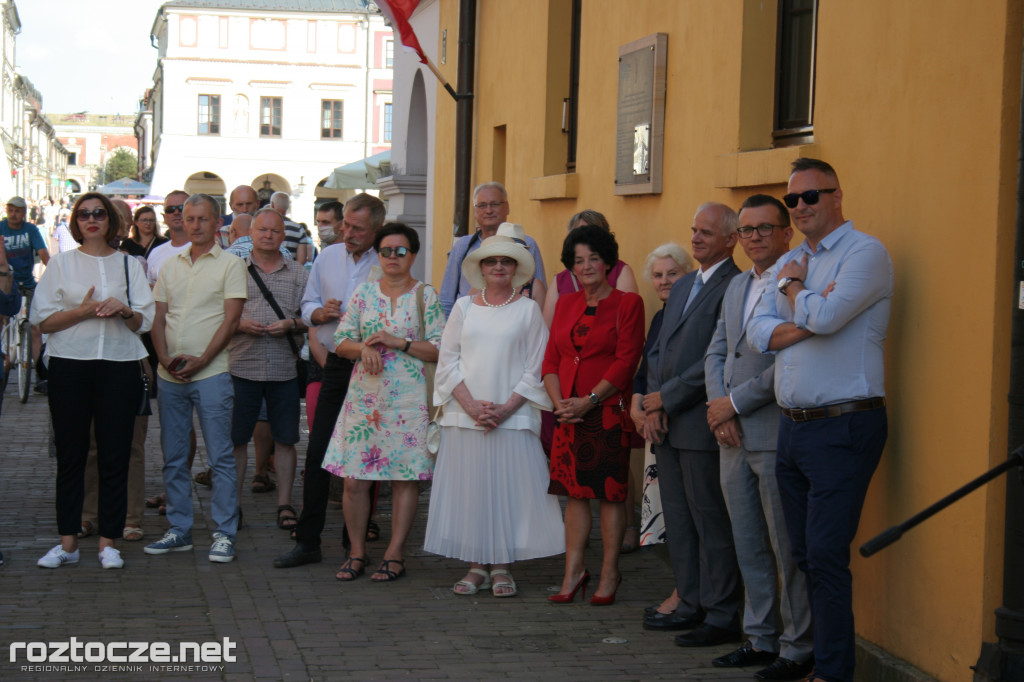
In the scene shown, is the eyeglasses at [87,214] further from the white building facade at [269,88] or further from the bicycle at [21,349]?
the white building facade at [269,88]

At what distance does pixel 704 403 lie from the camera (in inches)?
227

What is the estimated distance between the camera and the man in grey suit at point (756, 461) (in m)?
5.25

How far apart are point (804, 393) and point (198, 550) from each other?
4.22 m

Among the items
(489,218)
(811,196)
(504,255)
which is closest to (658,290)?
(504,255)

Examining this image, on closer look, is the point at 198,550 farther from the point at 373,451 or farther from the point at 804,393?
the point at 804,393

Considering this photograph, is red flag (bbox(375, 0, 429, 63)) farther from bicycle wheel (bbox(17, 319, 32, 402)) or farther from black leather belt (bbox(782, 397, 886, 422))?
black leather belt (bbox(782, 397, 886, 422))

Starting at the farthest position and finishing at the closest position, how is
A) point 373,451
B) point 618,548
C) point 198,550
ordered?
point 198,550, point 373,451, point 618,548

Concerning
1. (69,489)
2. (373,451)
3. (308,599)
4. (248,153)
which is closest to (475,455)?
(373,451)

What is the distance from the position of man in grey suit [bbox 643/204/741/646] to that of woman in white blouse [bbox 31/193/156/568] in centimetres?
297

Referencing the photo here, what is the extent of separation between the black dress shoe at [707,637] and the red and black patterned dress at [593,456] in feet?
2.66

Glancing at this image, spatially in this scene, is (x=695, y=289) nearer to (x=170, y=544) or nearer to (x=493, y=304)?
(x=493, y=304)

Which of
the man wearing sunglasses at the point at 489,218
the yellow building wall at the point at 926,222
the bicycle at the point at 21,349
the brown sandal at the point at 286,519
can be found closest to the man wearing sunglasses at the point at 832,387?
the yellow building wall at the point at 926,222

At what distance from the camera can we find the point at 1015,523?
4.32m

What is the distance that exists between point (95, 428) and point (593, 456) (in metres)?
2.81
